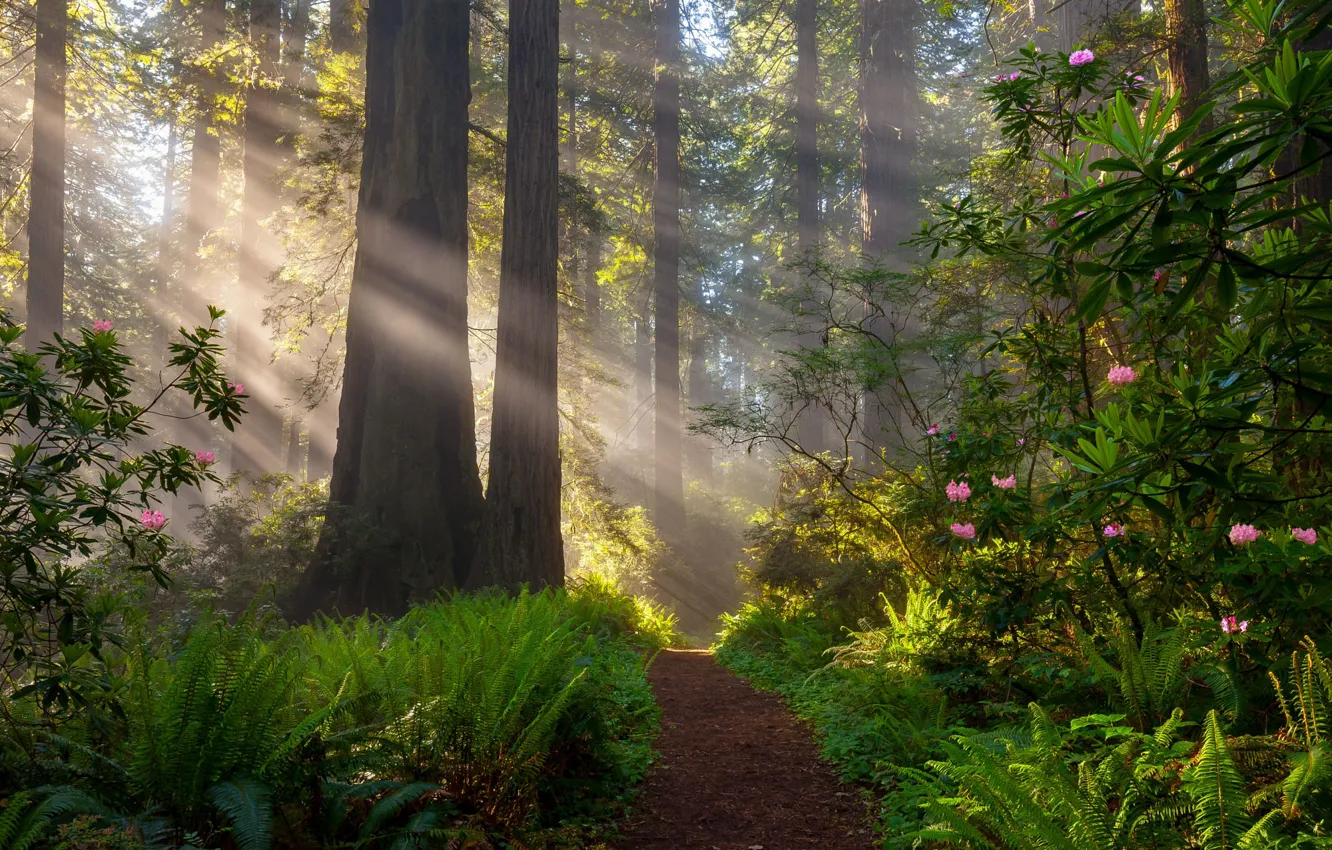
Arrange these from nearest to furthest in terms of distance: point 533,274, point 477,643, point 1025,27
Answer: point 477,643 < point 533,274 < point 1025,27

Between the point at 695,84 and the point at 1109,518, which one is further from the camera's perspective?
the point at 695,84

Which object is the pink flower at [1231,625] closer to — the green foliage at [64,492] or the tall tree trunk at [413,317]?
the green foliage at [64,492]

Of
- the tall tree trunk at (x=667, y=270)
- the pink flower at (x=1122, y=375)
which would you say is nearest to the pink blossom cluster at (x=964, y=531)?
the pink flower at (x=1122, y=375)

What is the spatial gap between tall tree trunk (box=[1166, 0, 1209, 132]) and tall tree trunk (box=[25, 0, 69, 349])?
57.8 ft

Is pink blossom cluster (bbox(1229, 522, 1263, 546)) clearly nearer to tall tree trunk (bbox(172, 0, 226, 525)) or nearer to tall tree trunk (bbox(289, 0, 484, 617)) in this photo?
tall tree trunk (bbox(289, 0, 484, 617))

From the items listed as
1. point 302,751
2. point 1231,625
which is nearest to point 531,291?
point 302,751

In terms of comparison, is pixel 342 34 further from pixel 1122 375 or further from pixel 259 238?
pixel 1122 375

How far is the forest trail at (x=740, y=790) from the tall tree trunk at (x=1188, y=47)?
6059 millimetres

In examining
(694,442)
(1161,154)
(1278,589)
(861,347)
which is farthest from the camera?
(694,442)

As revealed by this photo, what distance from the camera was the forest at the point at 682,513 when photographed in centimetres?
258

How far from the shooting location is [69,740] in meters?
2.75

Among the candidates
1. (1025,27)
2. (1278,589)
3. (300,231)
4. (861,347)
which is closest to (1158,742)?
(1278,589)

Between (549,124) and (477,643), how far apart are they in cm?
744

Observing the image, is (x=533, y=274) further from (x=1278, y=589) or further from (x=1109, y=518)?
(x=1278, y=589)
